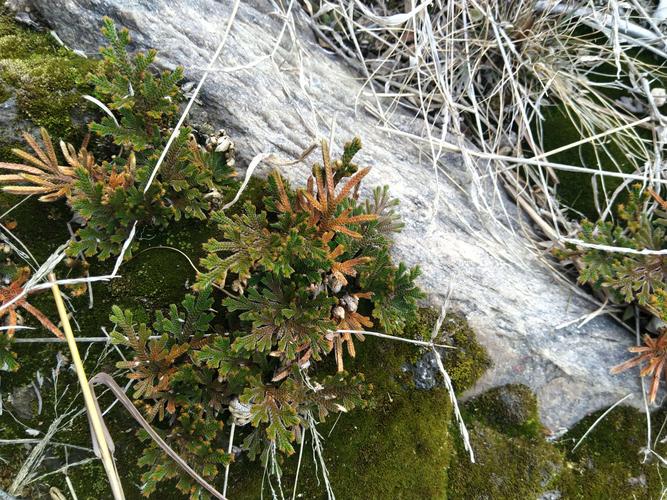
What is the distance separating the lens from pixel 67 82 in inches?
109

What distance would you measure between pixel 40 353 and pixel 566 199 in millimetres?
3815

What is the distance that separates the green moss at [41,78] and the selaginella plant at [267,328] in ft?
3.71

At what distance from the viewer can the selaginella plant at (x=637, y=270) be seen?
311 centimetres

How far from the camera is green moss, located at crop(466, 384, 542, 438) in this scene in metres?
3.08

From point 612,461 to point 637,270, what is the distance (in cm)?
125

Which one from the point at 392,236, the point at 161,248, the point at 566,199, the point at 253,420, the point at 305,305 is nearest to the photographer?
the point at 253,420

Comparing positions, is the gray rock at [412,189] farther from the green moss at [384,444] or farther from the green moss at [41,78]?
the green moss at [384,444]

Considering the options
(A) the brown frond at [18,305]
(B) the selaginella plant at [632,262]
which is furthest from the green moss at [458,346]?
(A) the brown frond at [18,305]

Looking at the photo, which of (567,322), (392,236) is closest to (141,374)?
(392,236)

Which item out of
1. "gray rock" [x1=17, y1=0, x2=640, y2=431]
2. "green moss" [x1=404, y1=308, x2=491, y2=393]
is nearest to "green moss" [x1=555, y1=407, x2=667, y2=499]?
"gray rock" [x1=17, y1=0, x2=640, y2=431]

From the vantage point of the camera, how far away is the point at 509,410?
3104 mm

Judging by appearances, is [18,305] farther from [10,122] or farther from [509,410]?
[509,410]

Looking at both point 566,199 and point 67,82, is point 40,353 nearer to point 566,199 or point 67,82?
point 67,82

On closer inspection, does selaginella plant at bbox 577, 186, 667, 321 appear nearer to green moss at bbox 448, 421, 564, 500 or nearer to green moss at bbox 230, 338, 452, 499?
green moss at bbox 448, 421, 564, 500
